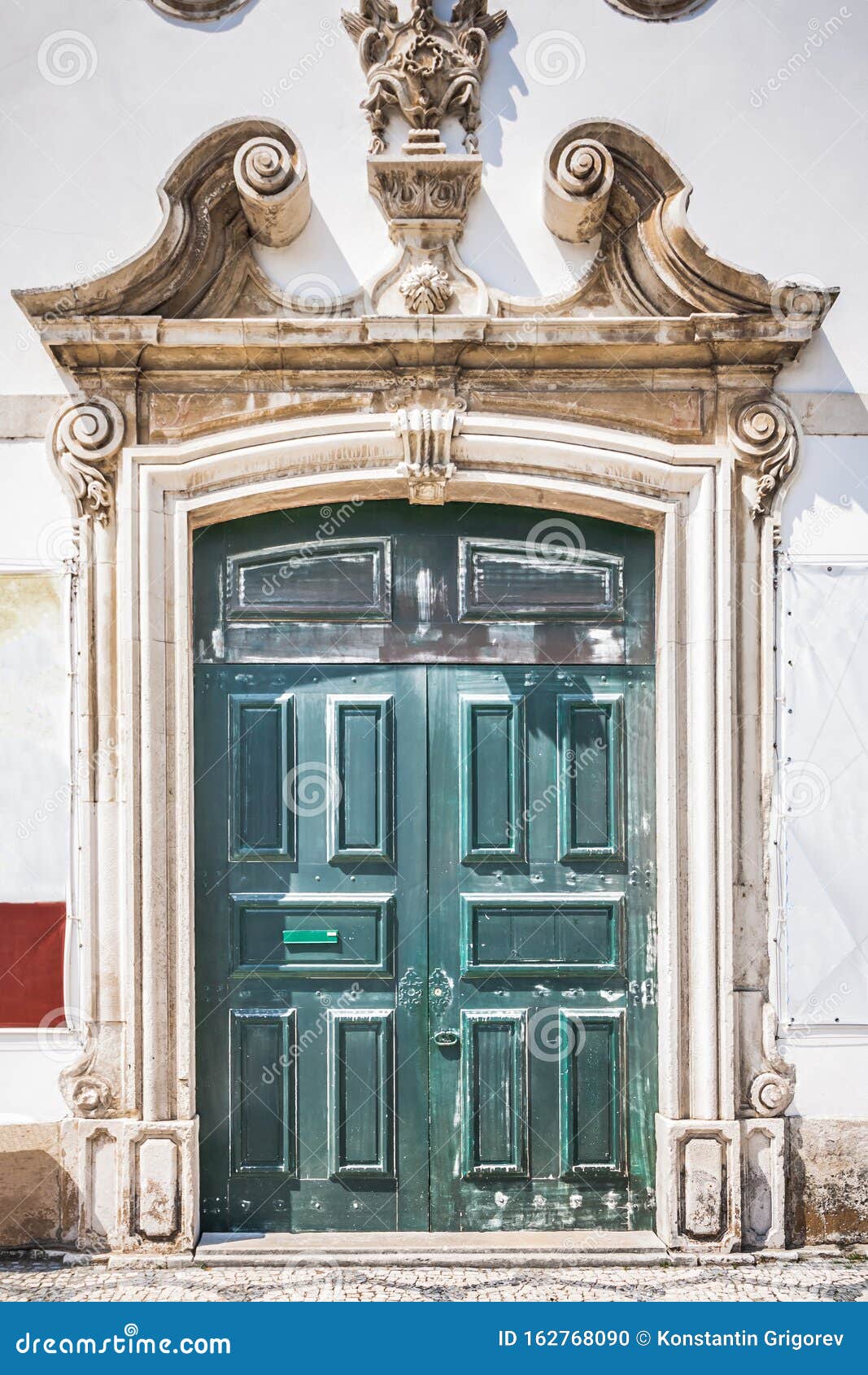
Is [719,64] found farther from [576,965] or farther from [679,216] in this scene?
[576,965]

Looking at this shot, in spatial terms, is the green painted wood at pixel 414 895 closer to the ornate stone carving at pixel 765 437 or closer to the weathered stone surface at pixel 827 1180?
the weathered stone surface at pixel 827 1180

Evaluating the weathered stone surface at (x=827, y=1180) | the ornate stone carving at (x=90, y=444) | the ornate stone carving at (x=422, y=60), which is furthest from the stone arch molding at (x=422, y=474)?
the ornate stone carving at (x=422, y=60)

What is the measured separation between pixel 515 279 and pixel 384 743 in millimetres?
1955

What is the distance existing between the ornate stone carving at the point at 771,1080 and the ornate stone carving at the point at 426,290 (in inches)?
121

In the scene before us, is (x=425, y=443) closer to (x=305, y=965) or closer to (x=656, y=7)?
(x=656, y=7)

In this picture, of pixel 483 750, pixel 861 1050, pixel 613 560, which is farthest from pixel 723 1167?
pixel 613 560

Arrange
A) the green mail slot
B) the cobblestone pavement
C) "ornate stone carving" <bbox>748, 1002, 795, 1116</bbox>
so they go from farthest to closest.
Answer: the green mail slot
"ornate stone carving" <bbox>748, 1002, 795, 1116</bbox>
the cobblestone pavement

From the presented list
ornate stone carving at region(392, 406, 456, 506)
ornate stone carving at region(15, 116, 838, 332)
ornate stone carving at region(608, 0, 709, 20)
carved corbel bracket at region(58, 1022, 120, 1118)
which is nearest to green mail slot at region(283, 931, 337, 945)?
carved corbel bracket at region(58, 1022, 120, 1118)

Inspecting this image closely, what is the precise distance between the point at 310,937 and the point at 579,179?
317cm

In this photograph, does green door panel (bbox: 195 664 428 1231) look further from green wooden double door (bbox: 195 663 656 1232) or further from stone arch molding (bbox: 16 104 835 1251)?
stone arch molding (bbox: 16 104 835 1251)

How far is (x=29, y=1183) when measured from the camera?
4.25m

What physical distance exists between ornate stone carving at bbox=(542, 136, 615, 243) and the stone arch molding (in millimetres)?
11

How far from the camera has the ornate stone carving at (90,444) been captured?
4293 millimetres

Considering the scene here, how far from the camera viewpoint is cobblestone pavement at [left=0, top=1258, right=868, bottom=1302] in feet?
12.9
